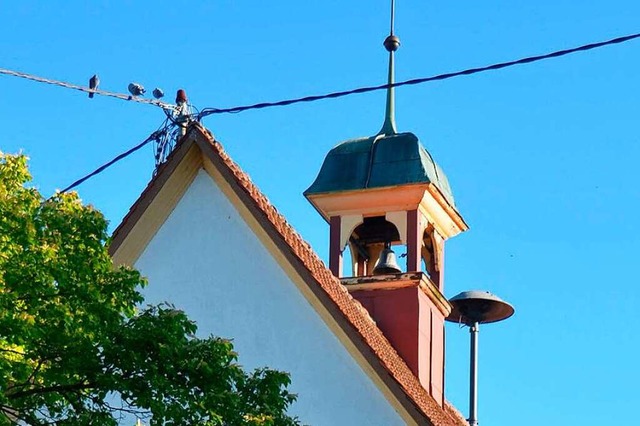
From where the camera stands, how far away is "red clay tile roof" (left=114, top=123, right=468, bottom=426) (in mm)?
19984

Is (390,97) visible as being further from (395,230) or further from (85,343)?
(85,343)

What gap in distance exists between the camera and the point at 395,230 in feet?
87.3

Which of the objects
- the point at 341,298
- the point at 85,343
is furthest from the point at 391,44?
the point at 85,343

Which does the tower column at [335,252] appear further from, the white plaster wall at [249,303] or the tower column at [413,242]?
the white plaster wall at [249,303]

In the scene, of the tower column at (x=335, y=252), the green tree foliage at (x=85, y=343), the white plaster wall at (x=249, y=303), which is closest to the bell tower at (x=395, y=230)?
the tower column at (x=335, y=252)

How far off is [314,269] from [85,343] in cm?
728

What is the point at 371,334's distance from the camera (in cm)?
2164

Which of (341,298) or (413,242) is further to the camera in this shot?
(413,242)

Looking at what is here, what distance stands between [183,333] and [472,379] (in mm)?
15732

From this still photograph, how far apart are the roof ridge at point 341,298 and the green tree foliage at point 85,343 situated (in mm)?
5886

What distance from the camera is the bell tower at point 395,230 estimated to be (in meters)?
24.2

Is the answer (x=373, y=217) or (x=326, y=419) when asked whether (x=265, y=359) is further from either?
(x=373, y=217)

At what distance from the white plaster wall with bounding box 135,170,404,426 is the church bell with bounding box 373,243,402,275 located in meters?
4.63

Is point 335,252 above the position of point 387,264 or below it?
above
